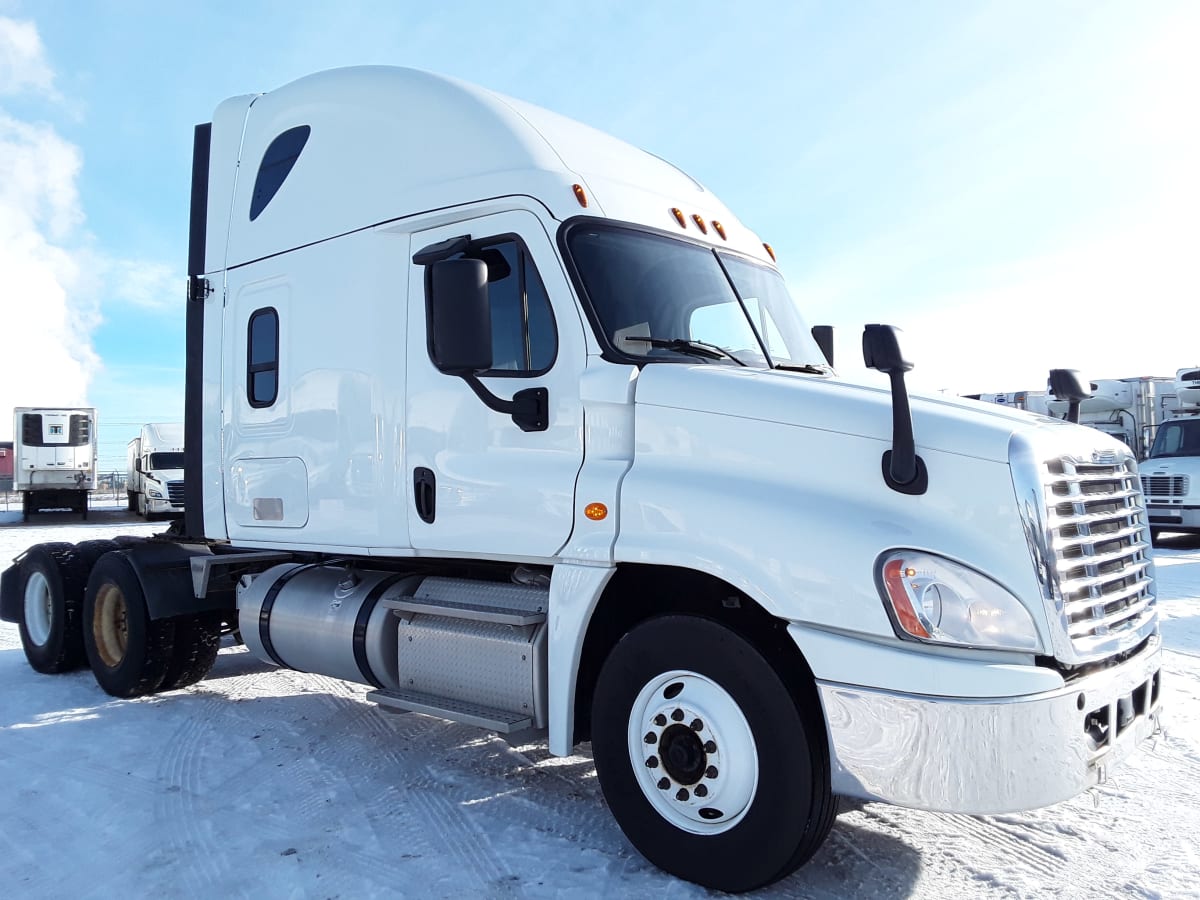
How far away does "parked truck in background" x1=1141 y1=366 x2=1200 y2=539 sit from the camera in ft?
52.9

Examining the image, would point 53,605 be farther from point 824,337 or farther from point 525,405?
point 824,337

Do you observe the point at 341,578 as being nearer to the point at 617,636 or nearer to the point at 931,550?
the point at 617,636

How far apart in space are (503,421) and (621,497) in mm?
793

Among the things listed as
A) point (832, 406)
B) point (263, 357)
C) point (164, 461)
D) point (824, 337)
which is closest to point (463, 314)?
point (832, 406)

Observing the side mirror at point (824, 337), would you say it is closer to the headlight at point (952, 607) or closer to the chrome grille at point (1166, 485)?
the headlight at point (952, 607)

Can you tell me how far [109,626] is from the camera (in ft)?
22.4

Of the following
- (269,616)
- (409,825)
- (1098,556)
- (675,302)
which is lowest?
(409,825)

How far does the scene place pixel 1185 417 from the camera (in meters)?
18.0

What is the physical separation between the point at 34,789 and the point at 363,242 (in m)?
3.30

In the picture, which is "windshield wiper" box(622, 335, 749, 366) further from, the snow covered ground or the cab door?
the snow covered ground

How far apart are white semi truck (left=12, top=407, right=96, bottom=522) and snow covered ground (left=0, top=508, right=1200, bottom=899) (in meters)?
23.9

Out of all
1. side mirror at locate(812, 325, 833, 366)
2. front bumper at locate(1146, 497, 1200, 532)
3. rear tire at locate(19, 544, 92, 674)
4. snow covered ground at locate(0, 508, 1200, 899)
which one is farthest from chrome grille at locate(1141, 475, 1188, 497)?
rear tire at locate(19, 544, 92, 674)

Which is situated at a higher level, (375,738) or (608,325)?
(608,325)

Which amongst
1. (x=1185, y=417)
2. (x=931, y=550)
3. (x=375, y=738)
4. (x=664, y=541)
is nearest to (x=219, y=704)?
(x=375, y=738)
